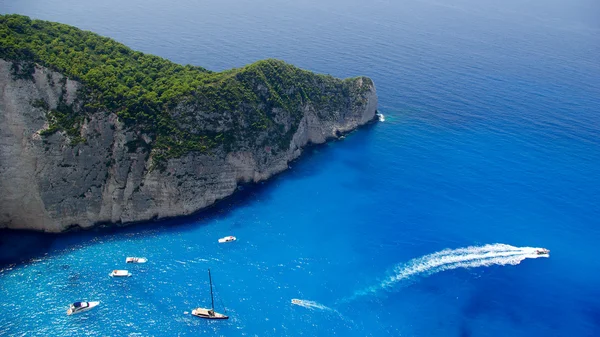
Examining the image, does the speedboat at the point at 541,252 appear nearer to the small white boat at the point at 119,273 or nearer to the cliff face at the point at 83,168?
the cliff face at the point at 83,168

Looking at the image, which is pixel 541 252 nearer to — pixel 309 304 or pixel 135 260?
pixel 309 304

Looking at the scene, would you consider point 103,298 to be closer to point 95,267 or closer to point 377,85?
point 95,267

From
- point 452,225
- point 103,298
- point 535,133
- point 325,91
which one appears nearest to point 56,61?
point 103,298

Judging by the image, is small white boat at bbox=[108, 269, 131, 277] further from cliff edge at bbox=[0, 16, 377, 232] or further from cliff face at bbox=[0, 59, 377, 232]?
cliff face at bbox=[0, 59, 377, 232]

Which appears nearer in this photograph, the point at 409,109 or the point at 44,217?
the point at 44,217

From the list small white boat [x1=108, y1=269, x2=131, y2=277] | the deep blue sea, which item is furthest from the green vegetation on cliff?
small white boat [x1=108, y1=269, x2=131, y2=277]
